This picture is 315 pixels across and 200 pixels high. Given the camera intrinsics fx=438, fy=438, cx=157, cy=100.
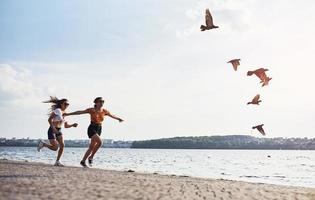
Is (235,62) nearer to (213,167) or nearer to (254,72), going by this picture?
(254,72)

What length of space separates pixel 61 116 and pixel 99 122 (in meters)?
1.36

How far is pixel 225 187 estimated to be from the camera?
10836 millimetres

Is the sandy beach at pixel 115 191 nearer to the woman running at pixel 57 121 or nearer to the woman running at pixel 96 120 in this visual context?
the woman running at pixel 96 120

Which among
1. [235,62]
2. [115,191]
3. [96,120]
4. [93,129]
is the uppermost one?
[235,62]

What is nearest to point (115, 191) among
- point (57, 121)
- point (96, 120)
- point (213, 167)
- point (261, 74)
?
point (96, 120)

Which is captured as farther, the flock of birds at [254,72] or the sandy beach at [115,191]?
the flock of birds at [254,72]

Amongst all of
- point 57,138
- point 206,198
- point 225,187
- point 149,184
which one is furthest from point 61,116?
point 206,198

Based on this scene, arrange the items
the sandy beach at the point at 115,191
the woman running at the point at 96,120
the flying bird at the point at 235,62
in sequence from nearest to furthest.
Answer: the sandy beach at the point at 115,191 → the woman running at the point at 96,120 → the flying bird at the point at 235,62

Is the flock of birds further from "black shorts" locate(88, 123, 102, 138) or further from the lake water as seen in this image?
the lake water

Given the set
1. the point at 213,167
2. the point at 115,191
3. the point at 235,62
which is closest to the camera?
the point at 115,191

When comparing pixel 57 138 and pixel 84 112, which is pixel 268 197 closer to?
pixel 84 112

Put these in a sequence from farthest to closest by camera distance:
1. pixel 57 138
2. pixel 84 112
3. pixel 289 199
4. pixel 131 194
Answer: pixel 57 138
pixel 84 112
pixel 289 199
pixel 131 194

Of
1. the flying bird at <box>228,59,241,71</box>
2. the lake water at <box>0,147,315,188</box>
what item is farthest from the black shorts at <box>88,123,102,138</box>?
the lake water at <box>0,147,315,188</box>

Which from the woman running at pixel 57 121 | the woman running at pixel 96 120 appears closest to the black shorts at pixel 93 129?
the woman running at pixel 96 120
